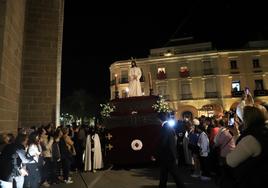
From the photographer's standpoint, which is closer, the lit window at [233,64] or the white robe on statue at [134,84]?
the white robe on statue at [134,84]

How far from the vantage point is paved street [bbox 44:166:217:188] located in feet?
22.4

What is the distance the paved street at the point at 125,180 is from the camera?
22.4ft

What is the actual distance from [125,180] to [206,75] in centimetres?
2722

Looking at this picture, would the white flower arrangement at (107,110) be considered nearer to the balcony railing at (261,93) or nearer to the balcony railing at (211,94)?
the balcony railing at (211,94)

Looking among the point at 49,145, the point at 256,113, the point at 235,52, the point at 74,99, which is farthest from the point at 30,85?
the point at 74,99

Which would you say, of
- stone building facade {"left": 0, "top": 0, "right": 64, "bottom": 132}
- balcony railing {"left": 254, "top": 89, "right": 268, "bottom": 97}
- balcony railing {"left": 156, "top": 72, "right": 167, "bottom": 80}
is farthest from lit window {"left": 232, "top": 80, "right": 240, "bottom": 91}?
stone building facade {"left": 0, "top": 0, "right": 64, "bottom": 132}

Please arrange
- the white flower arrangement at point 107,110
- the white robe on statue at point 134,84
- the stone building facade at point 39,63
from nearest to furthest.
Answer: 1. the stone building facade at point 39,63
2. the white flower arrangement at point 107,110
3. the white robe on statue at point 134,84

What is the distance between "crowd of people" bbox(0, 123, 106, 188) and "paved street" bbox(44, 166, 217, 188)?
0.50 m

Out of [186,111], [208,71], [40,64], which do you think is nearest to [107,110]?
[40,64]

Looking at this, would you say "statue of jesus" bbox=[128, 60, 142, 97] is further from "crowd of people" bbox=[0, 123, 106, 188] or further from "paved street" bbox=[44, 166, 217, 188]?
"paved street" bbox=[44, 166, 217, 188]

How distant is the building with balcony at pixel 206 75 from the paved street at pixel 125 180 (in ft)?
73.5

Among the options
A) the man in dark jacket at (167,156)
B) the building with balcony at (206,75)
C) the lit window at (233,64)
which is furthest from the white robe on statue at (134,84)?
the lit window at (233,64)

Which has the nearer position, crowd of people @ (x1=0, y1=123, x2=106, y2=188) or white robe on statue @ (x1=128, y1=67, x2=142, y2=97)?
crowd of people @ (x1=0, y1=123, x2=106, y2=188)

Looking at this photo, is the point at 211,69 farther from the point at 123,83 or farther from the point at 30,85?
the point at 30,85
